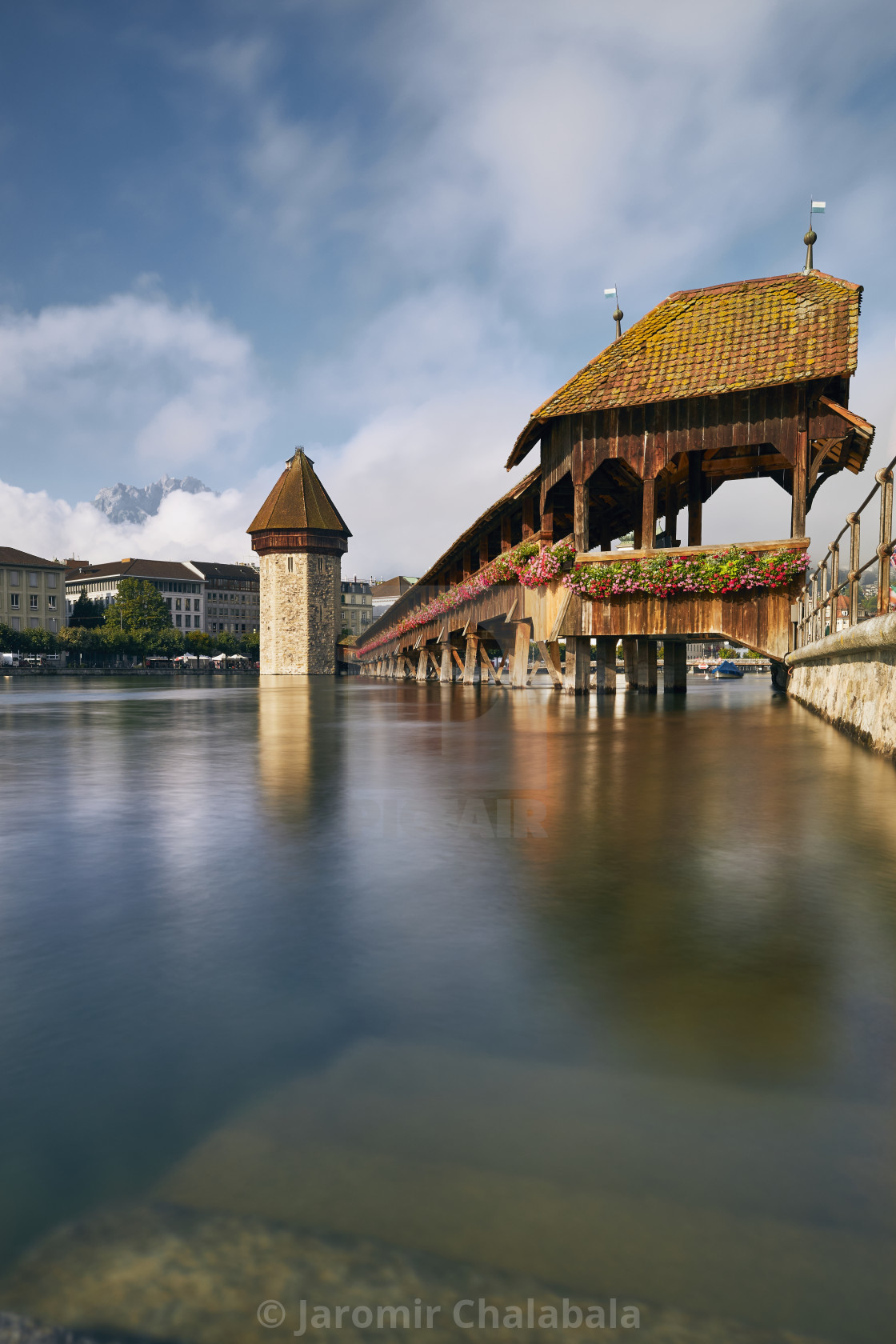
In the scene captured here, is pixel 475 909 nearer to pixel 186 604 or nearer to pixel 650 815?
pixel 650 815

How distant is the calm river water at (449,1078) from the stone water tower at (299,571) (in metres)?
62.6

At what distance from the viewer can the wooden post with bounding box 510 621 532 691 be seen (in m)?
24.8

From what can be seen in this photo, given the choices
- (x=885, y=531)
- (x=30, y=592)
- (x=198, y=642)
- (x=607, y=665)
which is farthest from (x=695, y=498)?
(x=198, y=642)

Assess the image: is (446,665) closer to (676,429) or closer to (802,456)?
(676,429)

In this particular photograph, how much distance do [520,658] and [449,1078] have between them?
24.8 m

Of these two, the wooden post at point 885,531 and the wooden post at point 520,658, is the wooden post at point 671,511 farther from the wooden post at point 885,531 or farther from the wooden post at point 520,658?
the wooden post at point 885,531

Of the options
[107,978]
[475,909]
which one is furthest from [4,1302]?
[475,909]

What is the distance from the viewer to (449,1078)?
1683mm

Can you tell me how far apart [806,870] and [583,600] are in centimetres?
1406

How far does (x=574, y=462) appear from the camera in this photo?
57.4 feet

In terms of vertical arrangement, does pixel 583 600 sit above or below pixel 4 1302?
above

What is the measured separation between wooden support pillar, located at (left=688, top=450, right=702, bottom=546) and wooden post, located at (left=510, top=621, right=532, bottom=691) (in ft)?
19.5

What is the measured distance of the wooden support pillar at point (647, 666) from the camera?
21469 mm

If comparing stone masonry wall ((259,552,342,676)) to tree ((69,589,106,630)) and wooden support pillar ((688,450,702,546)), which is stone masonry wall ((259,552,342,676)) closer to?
wooden support pillar ((688,450,702,546))
